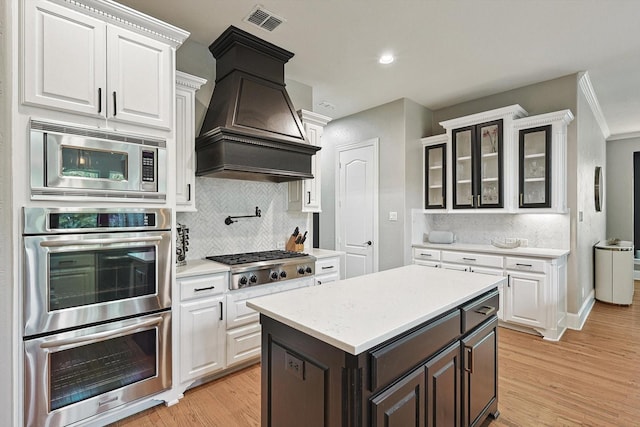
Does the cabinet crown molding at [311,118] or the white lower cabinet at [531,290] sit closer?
the white lower cabinet at [531,290]

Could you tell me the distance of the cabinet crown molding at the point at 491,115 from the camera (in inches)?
148

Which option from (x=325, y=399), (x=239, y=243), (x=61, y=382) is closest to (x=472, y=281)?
(x=325, y=399)

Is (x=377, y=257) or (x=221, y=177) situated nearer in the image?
(x=221, y=177)

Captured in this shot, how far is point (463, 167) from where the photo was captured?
4.27 metres

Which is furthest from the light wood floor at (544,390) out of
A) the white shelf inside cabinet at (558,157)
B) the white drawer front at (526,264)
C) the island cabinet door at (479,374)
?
the white shelf inside cabinet at (558,157)

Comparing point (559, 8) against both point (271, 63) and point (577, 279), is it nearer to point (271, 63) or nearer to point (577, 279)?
point (271, 63)

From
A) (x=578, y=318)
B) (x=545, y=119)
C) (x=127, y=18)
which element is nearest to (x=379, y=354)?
(x=127, y=18)

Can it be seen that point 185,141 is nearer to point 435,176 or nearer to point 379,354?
point 379,354

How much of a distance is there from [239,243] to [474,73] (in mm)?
3214

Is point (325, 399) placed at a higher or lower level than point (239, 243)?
lower

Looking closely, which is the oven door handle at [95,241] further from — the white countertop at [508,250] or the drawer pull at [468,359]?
the white countertop at [508,250]

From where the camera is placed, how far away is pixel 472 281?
2064 millimetres

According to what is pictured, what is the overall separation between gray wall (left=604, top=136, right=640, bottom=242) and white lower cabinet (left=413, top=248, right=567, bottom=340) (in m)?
4.14

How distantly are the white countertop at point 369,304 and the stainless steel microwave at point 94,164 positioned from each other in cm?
113
